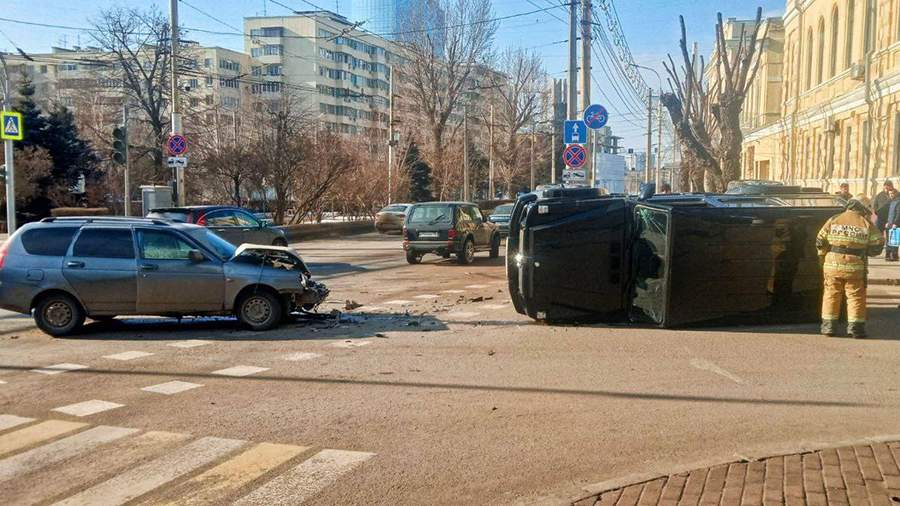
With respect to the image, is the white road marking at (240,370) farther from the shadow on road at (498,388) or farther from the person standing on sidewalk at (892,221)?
the person standing on sidewalk at (892,221)

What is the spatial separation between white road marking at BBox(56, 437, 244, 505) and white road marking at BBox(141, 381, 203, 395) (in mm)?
1705

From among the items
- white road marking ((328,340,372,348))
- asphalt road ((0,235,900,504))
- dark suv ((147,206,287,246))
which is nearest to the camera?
asphalt road ((0,235,900,504))

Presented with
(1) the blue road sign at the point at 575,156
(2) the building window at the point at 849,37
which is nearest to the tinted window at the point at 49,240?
(1) the blue road sign at the point at 575,156

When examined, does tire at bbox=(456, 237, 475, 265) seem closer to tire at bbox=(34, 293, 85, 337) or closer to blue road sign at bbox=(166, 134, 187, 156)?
blue road sign at bbox=(166, 134, 187, 156)

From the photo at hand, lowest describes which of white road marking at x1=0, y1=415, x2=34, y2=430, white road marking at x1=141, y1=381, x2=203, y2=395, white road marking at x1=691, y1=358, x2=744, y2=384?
white road marking at x1=0, y1=415, x2=34, y2=430

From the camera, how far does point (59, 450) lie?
218 inches

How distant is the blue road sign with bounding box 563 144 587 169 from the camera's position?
66.2 ft

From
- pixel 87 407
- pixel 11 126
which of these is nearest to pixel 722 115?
pixel 11 126

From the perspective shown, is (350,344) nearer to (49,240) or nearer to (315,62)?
(49,240)

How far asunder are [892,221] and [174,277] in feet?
53.7

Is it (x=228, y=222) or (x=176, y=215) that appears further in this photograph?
(x=228, y=222)

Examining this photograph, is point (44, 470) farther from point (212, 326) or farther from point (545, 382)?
point (212, 326)

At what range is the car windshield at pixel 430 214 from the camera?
813 inches

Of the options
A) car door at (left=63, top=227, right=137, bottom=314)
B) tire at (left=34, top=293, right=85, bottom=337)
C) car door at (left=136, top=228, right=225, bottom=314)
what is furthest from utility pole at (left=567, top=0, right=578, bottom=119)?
tire at (left=34, top=293, right=85, bottom=337)
